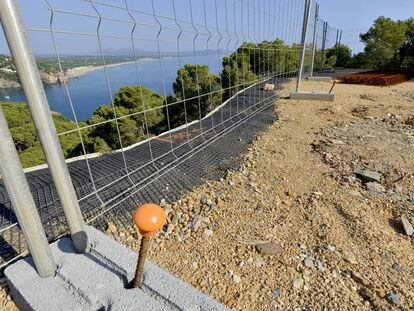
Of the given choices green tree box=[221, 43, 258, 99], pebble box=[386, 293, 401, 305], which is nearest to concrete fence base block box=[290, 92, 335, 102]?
green tree box=[221, 43, 258, 99]

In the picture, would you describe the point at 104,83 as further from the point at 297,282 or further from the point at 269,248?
the point at 297,282

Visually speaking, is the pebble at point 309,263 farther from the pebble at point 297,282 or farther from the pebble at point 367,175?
the pebble at point 367,175

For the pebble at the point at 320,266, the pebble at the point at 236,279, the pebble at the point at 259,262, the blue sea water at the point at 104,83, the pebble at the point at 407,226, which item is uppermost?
the blue sea water at the point at 104,83

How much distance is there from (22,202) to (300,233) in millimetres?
1722

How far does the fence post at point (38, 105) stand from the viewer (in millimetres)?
963

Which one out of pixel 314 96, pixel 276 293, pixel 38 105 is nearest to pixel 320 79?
pixel 314 96

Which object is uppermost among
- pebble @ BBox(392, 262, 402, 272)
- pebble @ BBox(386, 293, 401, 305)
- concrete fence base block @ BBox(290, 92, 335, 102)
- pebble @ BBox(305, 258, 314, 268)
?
concrete fence base block @ BBox(290, 92, 335, 102)

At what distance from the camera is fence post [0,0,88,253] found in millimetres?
963

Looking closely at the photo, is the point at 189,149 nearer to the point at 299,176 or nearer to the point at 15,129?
the point at 299,176

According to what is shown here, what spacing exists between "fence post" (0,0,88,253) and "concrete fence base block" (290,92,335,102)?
20.2 ft

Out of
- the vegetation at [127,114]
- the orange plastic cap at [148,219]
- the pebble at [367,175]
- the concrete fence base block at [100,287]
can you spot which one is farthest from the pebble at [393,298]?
the vegetation at [127,114]

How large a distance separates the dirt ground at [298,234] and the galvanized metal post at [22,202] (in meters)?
0.37

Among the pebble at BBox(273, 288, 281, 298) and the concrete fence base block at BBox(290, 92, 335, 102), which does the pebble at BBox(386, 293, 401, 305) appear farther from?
the concrete fence base block at BBox(290, 92, 335, 102)

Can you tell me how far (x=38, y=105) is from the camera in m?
1.08
